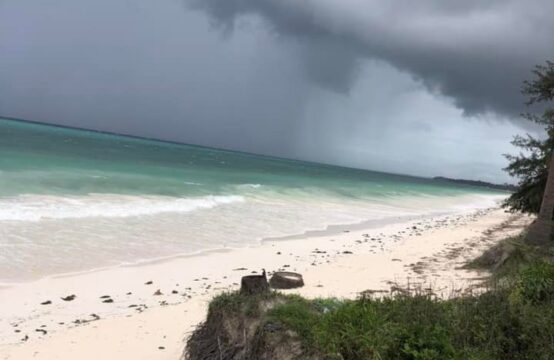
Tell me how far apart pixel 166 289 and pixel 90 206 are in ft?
34.0

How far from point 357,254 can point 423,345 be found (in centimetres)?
1104

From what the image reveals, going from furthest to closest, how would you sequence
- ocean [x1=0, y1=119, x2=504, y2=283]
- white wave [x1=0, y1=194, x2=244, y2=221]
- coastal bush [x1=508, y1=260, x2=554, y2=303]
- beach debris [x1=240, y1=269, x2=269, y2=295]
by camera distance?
white wave [x1=0, y1=194, x2=244, y2=221]
ocean [x1=0, y1=119, x2=504, y2=283]
coastal bush [x1=508, y1=260, x2=554, y2=303]
beach debris [x1=240, y1=269, x2=269, y2=295]

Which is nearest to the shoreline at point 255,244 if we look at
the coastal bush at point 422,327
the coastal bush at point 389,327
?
the coastal bush at point 389,327

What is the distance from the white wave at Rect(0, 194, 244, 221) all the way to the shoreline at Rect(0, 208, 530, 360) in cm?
620

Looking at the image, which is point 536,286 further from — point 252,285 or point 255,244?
point 255,244

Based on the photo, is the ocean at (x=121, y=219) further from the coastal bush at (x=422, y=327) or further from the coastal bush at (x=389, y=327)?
the coastal bush at (x=422, y=327)

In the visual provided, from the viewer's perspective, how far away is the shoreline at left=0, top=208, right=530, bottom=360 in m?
6.91

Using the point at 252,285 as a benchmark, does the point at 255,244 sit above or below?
below

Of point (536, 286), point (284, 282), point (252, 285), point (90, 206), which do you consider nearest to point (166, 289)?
point (284, 282)

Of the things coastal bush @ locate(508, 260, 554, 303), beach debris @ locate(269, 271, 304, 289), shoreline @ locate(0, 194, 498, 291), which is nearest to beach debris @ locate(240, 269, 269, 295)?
coastal bush @ locate(508, 260, 554, 303)

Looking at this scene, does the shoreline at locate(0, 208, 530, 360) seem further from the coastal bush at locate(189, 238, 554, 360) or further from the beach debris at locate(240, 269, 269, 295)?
the coastal bush at locate(189, 238, 554, 360)

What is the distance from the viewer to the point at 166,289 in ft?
33.1

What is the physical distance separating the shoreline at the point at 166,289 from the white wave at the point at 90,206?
6203 mm

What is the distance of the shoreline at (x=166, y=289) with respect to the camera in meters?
6.91
